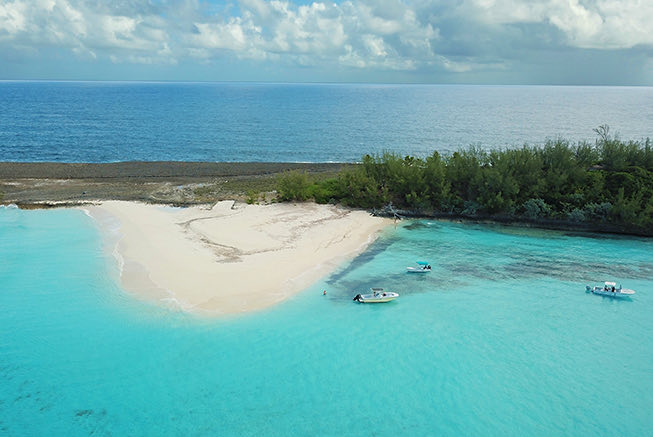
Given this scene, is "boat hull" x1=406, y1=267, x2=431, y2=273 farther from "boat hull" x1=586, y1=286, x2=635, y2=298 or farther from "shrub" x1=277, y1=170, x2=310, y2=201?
"shrub" x1=277, y1=170, x2=310, y2=201

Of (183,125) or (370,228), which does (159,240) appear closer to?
(370,228)

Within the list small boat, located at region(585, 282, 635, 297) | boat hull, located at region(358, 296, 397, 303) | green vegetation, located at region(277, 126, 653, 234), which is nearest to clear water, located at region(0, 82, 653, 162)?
green vegetation, located at region(277, 126, 653, 234)

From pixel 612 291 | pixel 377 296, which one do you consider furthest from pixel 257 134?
pixel 612 291

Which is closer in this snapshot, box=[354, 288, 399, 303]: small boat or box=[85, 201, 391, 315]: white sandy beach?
box=[354, 288, 399, 303]: small boat

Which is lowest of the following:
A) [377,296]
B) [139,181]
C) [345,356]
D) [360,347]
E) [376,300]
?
[345,356]

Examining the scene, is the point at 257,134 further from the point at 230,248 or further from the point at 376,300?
the point at 376,300

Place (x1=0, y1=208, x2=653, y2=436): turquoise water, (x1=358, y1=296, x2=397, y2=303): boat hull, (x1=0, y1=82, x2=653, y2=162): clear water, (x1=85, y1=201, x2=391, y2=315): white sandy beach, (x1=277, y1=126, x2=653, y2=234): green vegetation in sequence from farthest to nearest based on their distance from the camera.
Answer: (x1=0, y1=82, x2=653, y2=162): clear water
(x1=277, y1=126, x2=653, y2=234): green vegetation
(x1=85, y1=201, x2=391, y2=315): white sandy beach
(x1=358, y1=296, x2=397, y2=303): boat hull
(x1=0, y1=208, x2=653, y2=436): turquoise water
